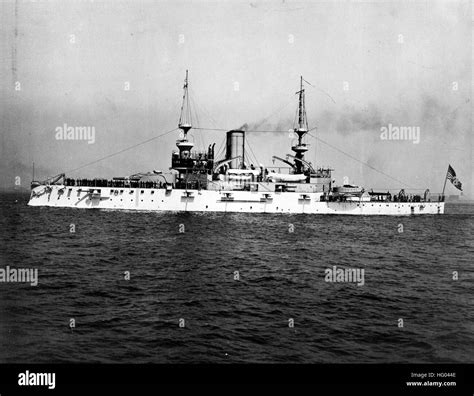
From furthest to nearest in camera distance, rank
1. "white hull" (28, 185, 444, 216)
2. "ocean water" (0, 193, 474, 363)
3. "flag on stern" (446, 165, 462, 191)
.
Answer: "flag on stern" (446, 165, 462, 191) < "white hull" (28, 185, 444, 216) < "ocean water" (0, 193, 474, 363)

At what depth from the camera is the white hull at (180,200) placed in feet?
147

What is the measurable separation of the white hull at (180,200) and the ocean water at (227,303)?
19.4 m

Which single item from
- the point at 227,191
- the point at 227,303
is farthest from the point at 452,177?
the point at 227,303

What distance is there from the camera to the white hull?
147 ft

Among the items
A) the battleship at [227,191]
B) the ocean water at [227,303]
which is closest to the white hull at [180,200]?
the battleship at [227,191]

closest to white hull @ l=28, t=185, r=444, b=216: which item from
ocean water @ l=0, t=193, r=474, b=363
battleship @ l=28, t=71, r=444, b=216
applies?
battleship @ l=28, t=71, r=444, b=216

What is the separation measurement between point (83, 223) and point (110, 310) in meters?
22.5

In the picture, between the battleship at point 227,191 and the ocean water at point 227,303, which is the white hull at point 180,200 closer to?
the battleship at point 227,191

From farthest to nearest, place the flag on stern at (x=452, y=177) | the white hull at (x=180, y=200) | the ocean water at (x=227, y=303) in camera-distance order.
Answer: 1. the flag on stern at (x=452, y=177)
2. the white hull at (x=180, y=200)
3. the ocean water at (x=227, y=303)

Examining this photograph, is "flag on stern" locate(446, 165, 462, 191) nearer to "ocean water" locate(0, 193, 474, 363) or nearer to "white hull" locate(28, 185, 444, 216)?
"white hull" locate(28, 185, 444, 216)

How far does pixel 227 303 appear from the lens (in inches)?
496

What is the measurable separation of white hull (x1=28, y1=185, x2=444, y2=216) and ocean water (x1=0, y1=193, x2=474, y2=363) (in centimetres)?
1936
